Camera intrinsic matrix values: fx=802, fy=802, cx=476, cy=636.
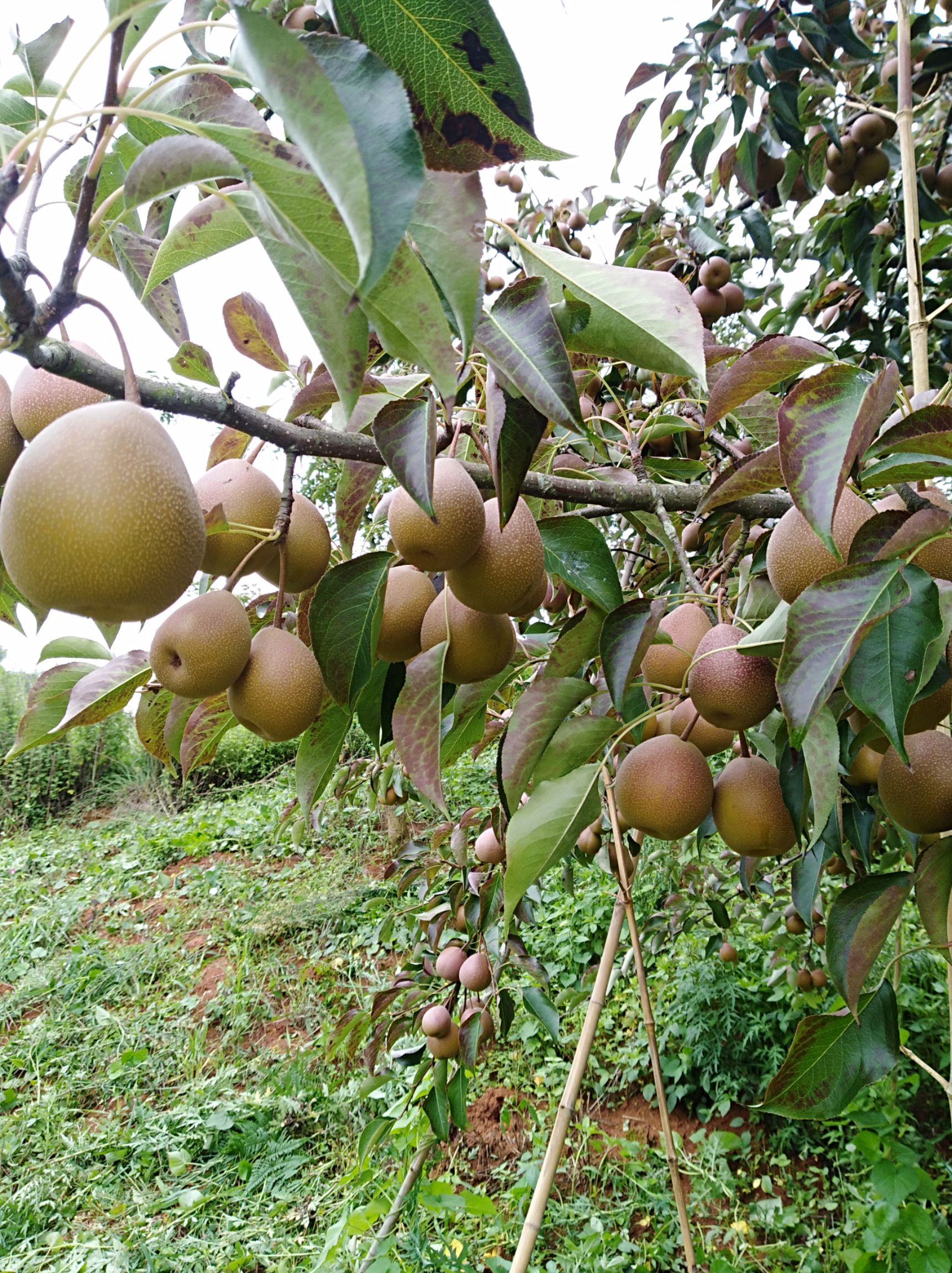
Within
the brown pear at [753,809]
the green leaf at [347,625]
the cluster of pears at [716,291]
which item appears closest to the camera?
the green leaf at [347,625]

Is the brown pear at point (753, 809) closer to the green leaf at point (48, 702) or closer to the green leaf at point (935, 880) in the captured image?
the green leaf at point (935, 880)

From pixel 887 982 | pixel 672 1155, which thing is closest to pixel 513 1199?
pixel 672 1155

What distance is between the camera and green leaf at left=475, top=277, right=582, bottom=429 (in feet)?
1.33

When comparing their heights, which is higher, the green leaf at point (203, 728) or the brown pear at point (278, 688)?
the brown pear at point (278, 688)

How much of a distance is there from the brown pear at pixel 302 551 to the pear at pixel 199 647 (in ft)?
0.18

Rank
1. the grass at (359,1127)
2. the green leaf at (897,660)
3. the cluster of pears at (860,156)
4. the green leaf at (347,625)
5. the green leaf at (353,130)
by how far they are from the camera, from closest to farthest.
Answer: the green leaf at (353,130)
the green leaf at (897,660)
the green leaf at (347,625)
the cluster of pears at (860,156)
the grass at (359,1127)

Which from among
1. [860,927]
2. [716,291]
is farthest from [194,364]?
[716,291]

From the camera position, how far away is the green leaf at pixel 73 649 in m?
0.68

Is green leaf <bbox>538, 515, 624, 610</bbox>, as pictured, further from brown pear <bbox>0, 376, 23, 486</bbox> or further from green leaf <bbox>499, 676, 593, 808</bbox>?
brown pear <bbox>0, 376, 23, 486</bbox>

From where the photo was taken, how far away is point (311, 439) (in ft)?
1.73

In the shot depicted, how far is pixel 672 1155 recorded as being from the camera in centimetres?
84

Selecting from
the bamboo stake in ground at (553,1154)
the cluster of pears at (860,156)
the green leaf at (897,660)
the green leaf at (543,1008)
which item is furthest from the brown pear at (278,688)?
the cluster of pears at (860,156)

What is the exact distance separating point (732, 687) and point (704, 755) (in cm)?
19

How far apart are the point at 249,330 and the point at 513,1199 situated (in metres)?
2.15
